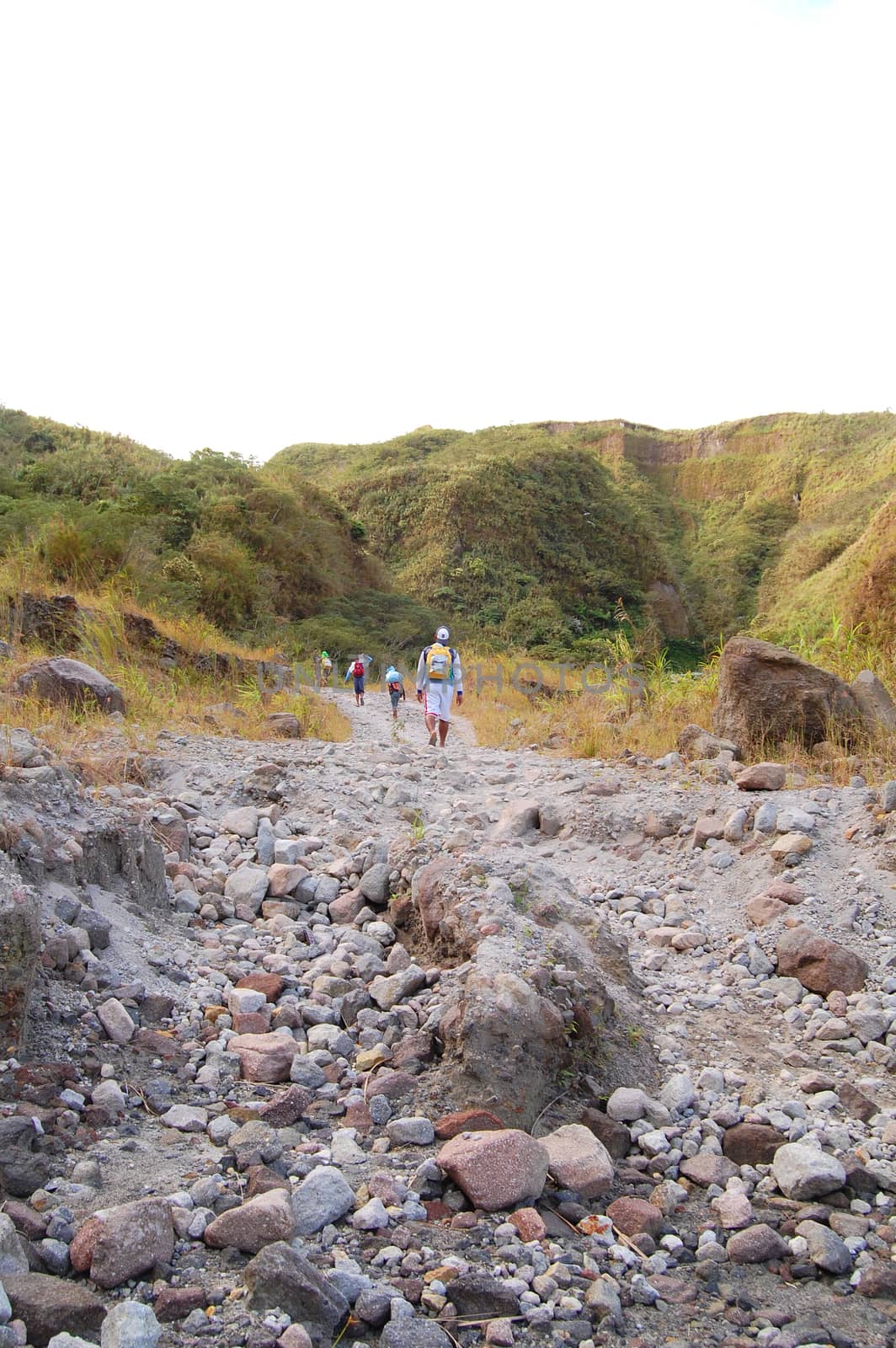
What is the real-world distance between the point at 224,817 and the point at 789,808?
3032 millimetres

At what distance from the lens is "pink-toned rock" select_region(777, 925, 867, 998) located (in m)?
3.61

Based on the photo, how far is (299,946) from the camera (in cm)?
366

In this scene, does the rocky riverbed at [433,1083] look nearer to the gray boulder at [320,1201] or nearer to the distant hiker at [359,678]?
the gray boulder at [320,1201]

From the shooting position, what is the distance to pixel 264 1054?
109 inches

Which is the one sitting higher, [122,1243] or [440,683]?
[440,683]

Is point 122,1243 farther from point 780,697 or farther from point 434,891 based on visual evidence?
point 780,697

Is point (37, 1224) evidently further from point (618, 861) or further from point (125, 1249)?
point (618, 861)

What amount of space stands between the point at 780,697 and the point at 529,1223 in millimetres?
4848

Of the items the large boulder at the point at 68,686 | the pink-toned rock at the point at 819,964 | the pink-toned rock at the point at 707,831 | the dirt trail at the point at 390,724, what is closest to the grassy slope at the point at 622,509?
the dirt trail at the point at 390,724

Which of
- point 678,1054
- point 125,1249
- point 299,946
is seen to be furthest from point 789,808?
point 125,1249

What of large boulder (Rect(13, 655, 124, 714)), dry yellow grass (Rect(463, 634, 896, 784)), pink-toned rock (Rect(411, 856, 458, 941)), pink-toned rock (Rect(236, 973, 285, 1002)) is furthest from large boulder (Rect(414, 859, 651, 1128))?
large boulder (Rect(13, 655, 124, 714))

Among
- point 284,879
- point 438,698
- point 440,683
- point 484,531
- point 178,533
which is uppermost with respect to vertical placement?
point 484,531

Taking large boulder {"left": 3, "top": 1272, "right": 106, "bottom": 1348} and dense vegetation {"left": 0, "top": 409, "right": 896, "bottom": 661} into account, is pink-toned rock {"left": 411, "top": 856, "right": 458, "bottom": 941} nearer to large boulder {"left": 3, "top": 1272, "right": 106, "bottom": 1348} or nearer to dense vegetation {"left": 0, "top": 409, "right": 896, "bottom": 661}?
large boulder {"left": 3, "top": 1272, "right": 106, "bottom": 1348}

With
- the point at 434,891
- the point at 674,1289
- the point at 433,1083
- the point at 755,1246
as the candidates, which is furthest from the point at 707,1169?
the point at 434,891
